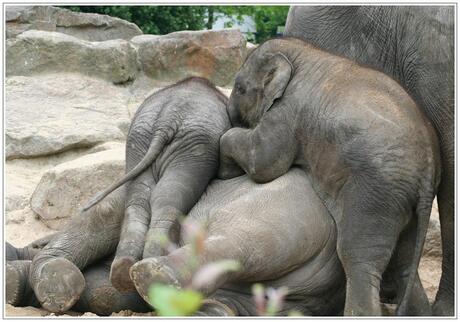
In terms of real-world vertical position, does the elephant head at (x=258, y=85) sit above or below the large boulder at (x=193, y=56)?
above

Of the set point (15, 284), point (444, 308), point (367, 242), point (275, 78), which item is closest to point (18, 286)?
point (15, 284)

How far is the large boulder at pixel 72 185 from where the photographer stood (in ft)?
18.2

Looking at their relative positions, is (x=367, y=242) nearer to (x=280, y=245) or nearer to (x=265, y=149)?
(x=280, y=245)

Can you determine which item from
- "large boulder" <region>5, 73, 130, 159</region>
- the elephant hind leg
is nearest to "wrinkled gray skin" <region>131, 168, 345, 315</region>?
the elephant hind leg

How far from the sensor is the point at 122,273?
12.1ft

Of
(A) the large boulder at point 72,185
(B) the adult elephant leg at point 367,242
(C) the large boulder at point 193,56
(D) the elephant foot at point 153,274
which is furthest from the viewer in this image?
(C) the large boulder at point 193,56

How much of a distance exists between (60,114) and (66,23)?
2.69 meters

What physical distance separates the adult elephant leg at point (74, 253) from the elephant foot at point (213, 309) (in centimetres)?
58

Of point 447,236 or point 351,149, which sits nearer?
point 351,149

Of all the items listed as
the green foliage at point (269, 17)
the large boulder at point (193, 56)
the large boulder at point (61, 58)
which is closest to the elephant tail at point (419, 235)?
the large boulder at point (193, 56)

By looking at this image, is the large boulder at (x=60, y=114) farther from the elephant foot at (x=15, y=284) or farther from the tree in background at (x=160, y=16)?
the tree in background at (x=160, y=16)

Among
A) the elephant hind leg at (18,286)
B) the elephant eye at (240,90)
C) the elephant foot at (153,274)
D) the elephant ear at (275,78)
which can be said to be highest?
the elephant ear at (275,78)

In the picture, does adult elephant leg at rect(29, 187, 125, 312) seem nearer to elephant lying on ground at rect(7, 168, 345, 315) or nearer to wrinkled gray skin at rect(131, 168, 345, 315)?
elephant lying on ground at rect(7, 168, 345, 315)

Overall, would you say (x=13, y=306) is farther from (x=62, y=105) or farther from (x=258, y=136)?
(x=62, y=105)
